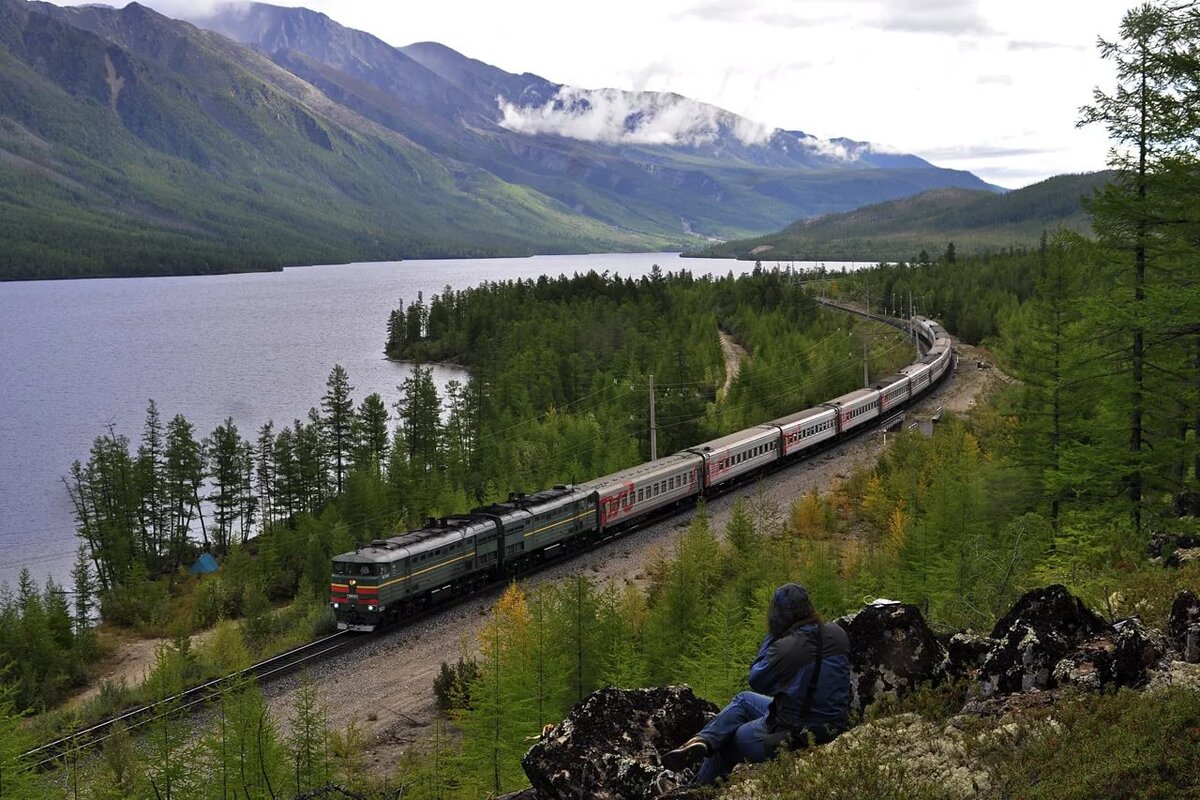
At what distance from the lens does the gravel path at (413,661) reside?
25516 mm

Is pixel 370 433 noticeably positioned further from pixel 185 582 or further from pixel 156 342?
pixel 156 342

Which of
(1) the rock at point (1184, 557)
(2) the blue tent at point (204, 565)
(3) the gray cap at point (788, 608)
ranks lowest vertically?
(2) the blue tent at point (204, 565)

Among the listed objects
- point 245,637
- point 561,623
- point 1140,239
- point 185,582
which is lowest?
point 185,582

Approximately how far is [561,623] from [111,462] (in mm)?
49461

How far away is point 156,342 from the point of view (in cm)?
14512

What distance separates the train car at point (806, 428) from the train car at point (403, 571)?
80.9 ft

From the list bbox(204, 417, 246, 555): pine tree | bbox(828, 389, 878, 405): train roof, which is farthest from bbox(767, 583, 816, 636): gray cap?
bbox(204, 417, 246, 555): pine tree

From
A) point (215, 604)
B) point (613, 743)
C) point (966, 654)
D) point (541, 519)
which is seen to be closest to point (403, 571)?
point (541, 519)

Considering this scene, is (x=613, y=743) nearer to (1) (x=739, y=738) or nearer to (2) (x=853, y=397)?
(1) (x=739, y=738)

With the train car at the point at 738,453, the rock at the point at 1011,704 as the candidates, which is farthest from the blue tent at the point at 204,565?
the rock at the point at 1011,704

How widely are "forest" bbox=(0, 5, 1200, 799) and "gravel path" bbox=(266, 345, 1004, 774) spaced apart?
0.83 metres

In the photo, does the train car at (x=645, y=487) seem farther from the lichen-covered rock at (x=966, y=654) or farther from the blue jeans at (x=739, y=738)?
the blue jeans at (x=739, y=738)

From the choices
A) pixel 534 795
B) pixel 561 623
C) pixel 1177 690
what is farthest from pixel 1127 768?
pixel 561 623

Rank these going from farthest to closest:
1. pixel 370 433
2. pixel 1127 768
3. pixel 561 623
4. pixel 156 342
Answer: pixel 156 342 < pixel 370 433 < pixel 561 623 < pixel 1127 768
